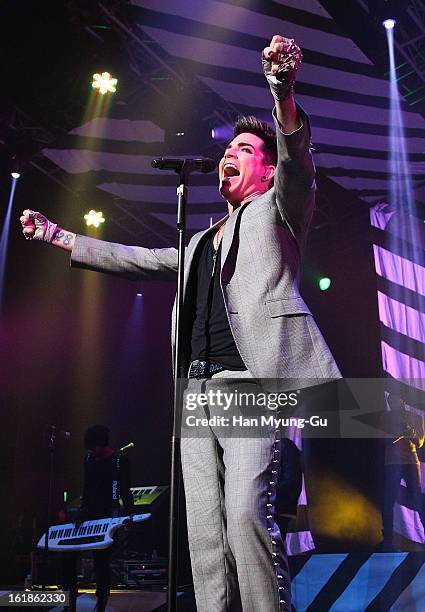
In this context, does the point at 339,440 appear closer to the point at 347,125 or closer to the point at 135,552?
the point at 135,552

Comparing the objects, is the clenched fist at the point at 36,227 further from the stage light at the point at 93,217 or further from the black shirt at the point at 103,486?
the stage light at the point at 93,217

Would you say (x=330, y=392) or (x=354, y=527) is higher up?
(x=330, y=392)

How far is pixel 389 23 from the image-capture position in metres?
6.62

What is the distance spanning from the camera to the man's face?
2436 mm

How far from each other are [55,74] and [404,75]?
3.89 meters

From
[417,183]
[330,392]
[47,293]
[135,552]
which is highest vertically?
[417,183]

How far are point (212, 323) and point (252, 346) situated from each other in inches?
10.1

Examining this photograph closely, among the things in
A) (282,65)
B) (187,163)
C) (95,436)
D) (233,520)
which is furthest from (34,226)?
(95,436)

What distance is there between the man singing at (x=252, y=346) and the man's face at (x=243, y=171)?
0.33ft

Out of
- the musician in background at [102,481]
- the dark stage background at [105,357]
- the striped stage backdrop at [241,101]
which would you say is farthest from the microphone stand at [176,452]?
the dark stage background at [105,357]

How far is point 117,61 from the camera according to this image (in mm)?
7051

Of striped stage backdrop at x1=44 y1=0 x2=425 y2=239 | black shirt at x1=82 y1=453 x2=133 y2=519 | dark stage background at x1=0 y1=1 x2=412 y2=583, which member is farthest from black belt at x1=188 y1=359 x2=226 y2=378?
striped stage backdrop at x1=44 y1=0 x2=425 y2=239

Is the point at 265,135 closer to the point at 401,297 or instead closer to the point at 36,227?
the point at 36,227

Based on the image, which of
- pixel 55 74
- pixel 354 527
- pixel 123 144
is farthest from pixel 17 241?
pixel 354 527
